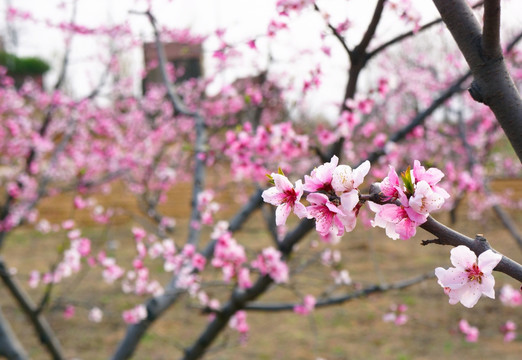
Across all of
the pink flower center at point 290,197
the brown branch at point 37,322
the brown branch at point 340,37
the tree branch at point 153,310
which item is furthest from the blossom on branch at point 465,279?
the brown branch at point 37,322

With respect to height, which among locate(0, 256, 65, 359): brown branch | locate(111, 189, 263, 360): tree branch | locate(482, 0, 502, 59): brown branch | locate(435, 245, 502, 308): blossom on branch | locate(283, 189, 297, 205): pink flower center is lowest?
locate(0, 256, 65, 359): brown branch

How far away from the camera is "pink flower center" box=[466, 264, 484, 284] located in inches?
36.1

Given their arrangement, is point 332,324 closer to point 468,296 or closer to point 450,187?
point 450,187

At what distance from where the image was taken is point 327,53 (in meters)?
3.24

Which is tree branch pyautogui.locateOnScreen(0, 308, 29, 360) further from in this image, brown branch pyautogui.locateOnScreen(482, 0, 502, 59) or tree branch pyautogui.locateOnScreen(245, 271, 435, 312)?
brown branch pyautogui.locateOnScreen(482, 0, 502, 59)

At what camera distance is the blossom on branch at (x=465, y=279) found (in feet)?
2.95

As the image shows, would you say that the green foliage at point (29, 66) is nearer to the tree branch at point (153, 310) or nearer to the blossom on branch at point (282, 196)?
the tree branch at point (153, 310)

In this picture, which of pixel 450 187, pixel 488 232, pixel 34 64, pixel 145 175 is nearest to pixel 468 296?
pixel 450 187

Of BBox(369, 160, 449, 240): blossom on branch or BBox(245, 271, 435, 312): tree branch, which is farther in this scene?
BBox(245, 271, 435, 312): tree branch

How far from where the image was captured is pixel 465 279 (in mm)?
923

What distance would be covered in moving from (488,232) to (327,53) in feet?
32.7

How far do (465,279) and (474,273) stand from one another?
0.06 ft

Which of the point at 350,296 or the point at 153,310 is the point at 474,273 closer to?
the point at 350,296

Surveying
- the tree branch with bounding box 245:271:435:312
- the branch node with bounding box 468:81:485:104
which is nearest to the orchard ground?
the tree branch with bounding box 245:271:435:312
